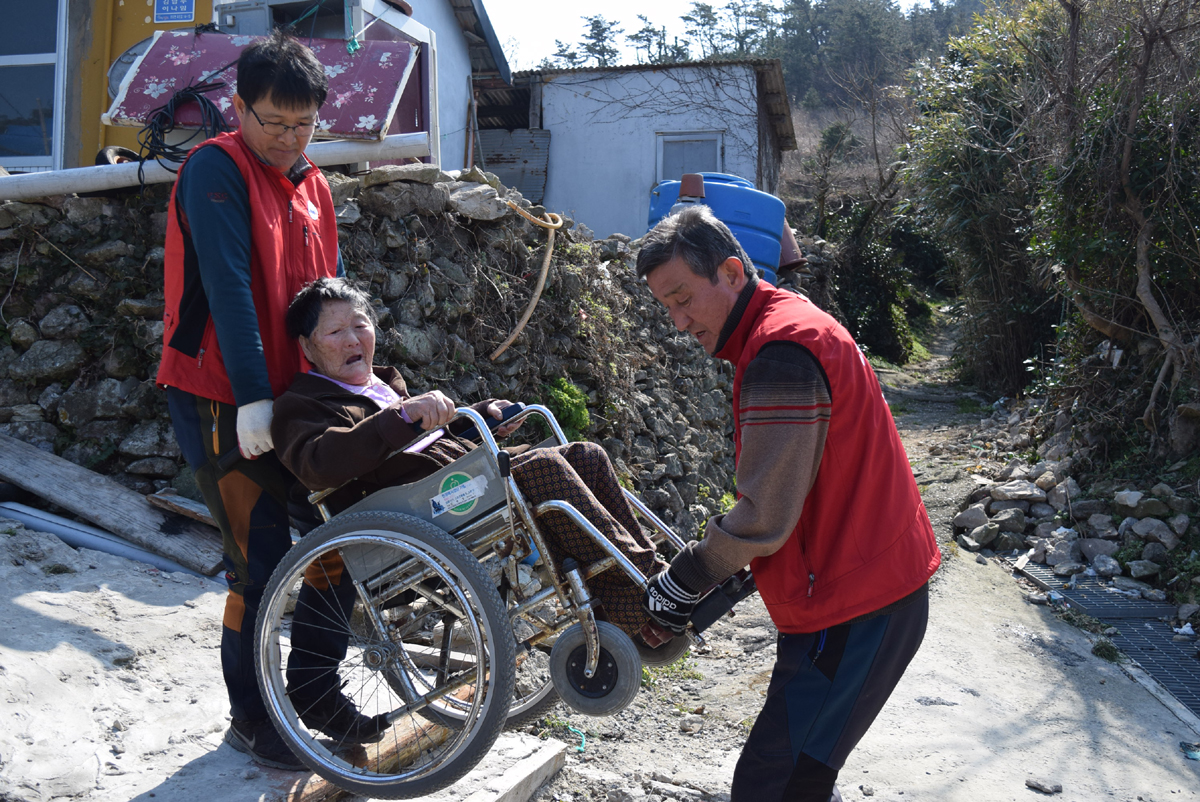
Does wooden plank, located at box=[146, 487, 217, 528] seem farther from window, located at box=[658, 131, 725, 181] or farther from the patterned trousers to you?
window, located at box=[658, 131, 725, 181]

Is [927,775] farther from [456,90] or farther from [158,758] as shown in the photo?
[456,90]

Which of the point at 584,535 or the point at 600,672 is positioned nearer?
the point at 600,672

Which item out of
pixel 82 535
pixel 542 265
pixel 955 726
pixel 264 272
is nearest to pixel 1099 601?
pixel 955 726

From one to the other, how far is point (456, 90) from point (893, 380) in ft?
26.0

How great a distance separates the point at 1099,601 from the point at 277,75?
570 centimetres

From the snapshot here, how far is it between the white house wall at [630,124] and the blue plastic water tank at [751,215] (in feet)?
18.1

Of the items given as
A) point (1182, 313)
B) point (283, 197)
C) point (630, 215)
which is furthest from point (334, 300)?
point (630, 215)

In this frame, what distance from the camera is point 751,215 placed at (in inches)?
253

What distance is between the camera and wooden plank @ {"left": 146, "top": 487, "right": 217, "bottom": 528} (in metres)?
3.50

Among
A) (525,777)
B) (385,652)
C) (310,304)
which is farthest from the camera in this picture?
(525,777)

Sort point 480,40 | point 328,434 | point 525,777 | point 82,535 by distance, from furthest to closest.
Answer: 1. point 480,40
2. point 82,535
3. point 525,777
4. point 328,434

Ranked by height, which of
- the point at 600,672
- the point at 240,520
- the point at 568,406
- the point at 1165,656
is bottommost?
the point at 1165,656

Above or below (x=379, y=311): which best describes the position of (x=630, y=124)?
above

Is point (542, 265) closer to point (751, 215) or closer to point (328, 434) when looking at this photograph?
point (751, 215)
